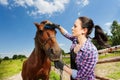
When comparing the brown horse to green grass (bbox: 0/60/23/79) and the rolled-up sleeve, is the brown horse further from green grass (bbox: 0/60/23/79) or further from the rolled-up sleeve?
green grass (bbox: 0/60/23/79)

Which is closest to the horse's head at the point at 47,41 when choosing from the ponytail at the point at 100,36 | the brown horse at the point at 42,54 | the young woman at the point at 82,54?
the brown horse at the point at 42,54

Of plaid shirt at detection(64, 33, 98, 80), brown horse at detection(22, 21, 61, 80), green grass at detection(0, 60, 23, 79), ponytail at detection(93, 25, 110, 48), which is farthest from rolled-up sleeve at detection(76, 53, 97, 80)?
green grass at detection(0, 60, 23, 79)

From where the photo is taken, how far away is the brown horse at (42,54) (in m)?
5.68

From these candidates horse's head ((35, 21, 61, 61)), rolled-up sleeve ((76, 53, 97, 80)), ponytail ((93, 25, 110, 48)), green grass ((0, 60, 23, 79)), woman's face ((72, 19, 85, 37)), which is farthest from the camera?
green grass ((0, 60, 23, 79))

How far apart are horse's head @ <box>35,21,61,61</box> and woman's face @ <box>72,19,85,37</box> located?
2130 mm

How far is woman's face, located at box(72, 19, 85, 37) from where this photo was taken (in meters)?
3.40

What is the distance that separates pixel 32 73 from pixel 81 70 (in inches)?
147

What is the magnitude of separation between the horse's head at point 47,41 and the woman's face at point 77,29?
6.99 ft

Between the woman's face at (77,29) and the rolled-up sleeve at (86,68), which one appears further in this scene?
the woman's face at (77,29)

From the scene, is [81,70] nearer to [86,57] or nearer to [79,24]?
[86,57]

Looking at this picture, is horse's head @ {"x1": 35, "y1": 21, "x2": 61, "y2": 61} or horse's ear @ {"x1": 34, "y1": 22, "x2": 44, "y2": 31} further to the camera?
horse's ear @ {"x1": 34, "y1": 22, "x2": 44, "y2": 31}

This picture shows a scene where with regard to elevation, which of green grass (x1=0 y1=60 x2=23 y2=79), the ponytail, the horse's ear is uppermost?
the horse's ear

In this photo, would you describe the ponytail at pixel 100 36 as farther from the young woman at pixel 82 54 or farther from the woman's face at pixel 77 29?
the woman's face at pixel 77 29

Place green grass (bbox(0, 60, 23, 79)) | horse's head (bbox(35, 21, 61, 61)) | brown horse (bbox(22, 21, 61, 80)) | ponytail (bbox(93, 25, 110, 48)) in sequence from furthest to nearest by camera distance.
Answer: green grass (bbox(0, 60, 23, 79)), brown horse (bbox(22, 21, 61, 80)), horse's head (bbox(35, 21, 61, 61)), ponytail (bbox(93, 25, 110, 48))
